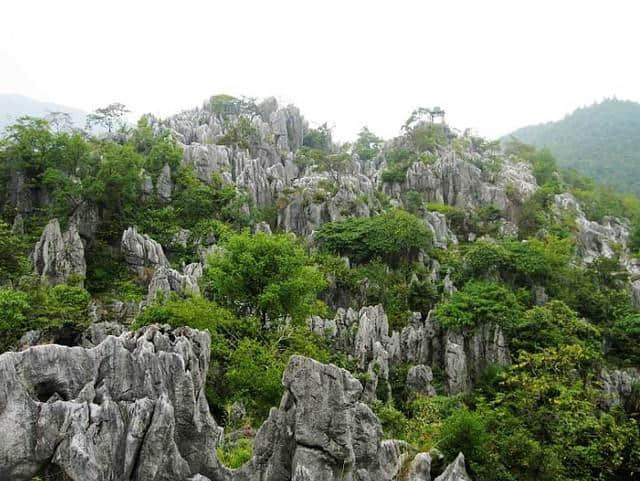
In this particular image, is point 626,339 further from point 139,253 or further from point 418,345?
point 139,253

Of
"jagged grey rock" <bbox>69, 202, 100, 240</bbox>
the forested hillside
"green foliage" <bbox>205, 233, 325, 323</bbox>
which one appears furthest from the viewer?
"jagged grey rock" <bbox>69, 202, 100, 240</bbox>

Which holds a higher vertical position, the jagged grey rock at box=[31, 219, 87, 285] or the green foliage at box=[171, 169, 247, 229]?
the green foliage at box=[171, 169, 247, 229]

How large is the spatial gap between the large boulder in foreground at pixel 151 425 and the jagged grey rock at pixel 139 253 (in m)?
19.7

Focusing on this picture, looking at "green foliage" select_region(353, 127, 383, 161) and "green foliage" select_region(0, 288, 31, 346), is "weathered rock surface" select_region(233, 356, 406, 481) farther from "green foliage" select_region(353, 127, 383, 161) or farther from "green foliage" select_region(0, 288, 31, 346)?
"green foliage" select_region(353, 127, 383, 161)

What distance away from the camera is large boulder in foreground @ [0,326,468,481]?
729cm

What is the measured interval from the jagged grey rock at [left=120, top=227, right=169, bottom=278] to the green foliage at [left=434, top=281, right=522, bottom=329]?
48.6ft

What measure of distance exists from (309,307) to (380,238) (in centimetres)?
1544

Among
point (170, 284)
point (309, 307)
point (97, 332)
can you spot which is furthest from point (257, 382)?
point (170, 284)

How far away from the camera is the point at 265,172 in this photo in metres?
43.1

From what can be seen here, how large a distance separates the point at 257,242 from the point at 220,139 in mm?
30799

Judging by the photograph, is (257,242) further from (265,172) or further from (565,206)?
(565,206)

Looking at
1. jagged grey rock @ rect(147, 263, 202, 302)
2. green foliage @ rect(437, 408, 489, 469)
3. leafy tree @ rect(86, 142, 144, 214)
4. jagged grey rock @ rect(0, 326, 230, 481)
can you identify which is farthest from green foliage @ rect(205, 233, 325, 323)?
leafy tree @ rect(86, 142, 144, 214)

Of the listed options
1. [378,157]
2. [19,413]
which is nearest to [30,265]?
[19,413]

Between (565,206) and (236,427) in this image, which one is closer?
(236,427)
